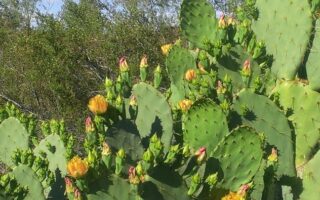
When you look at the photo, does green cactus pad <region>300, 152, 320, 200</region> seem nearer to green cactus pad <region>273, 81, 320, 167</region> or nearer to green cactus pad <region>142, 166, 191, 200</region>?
green cactus pad <region>273, 81, 320, 167</region>

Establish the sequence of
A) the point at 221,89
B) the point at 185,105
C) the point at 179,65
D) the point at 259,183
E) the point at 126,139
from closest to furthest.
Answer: the point at 126,139, the point at 259,183, the point at 221,89, the point at 185,105, the point at 179,65

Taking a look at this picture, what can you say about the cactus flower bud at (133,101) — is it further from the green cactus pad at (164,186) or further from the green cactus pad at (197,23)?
the green cactus pad at (197,23)

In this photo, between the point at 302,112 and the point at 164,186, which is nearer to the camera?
the point at 164,186

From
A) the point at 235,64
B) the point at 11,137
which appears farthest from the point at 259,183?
the point at 11,137

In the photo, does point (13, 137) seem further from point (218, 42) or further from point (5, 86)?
point (5, 86)

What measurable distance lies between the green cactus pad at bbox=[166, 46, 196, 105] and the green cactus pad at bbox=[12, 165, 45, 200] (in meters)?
1.15

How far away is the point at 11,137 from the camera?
307cm

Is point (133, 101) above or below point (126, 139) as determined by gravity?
above

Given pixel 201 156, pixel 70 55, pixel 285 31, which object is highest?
pixel 285 31

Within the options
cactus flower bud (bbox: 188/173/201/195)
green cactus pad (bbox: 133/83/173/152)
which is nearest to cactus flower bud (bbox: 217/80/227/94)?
green cactus pad (bbox: 133/83/173/152)

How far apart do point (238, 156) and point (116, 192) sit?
1.97 ft

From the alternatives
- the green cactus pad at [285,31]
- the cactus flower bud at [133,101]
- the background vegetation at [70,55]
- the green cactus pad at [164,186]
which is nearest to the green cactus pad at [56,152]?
the cactus flower bud at [133,101]

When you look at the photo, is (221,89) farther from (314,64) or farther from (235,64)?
(314,64)

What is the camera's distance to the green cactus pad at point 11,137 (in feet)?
9.99
